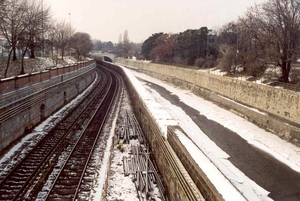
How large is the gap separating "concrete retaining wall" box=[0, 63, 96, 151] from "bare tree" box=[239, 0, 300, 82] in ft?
58.1

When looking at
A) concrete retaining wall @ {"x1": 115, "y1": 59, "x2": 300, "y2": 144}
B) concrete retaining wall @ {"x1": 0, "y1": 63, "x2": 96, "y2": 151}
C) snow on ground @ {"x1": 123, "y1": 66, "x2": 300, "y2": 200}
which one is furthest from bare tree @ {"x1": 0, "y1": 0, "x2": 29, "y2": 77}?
concrete retaining wall @ {"x1": 115, "y1": 59, "x2": 300, "y2": 144}

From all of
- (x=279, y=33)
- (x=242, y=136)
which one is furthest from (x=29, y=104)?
(x=279, y=33)

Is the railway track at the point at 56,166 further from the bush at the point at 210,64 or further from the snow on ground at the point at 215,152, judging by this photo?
the bush at the point at 210,64

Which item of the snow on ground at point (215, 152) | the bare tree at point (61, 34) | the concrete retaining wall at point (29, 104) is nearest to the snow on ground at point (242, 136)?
the snow on ground at point (215, 152)

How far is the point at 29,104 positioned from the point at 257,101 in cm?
1671

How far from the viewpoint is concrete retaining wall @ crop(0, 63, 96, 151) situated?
13305 mm

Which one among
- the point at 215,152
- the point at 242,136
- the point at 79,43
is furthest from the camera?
the point at 79,43

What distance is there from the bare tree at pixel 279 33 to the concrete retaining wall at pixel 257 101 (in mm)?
3437

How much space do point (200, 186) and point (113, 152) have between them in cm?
673

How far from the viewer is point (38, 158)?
40.8 feet

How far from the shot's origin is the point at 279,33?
86.6 ft

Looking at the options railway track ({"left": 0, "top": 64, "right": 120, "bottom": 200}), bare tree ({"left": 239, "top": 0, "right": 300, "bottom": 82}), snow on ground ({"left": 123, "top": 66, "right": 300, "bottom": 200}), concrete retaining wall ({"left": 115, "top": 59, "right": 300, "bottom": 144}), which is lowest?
snow on ground ({"left": 123, "top": 66, "right": 300, "bottom": 200})

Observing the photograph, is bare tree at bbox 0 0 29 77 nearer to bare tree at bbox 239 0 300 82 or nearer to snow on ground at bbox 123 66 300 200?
snow on ground at bbox 123 66 300 200

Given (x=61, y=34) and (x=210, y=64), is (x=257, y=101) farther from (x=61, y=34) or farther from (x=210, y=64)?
(x=61, y=34)
